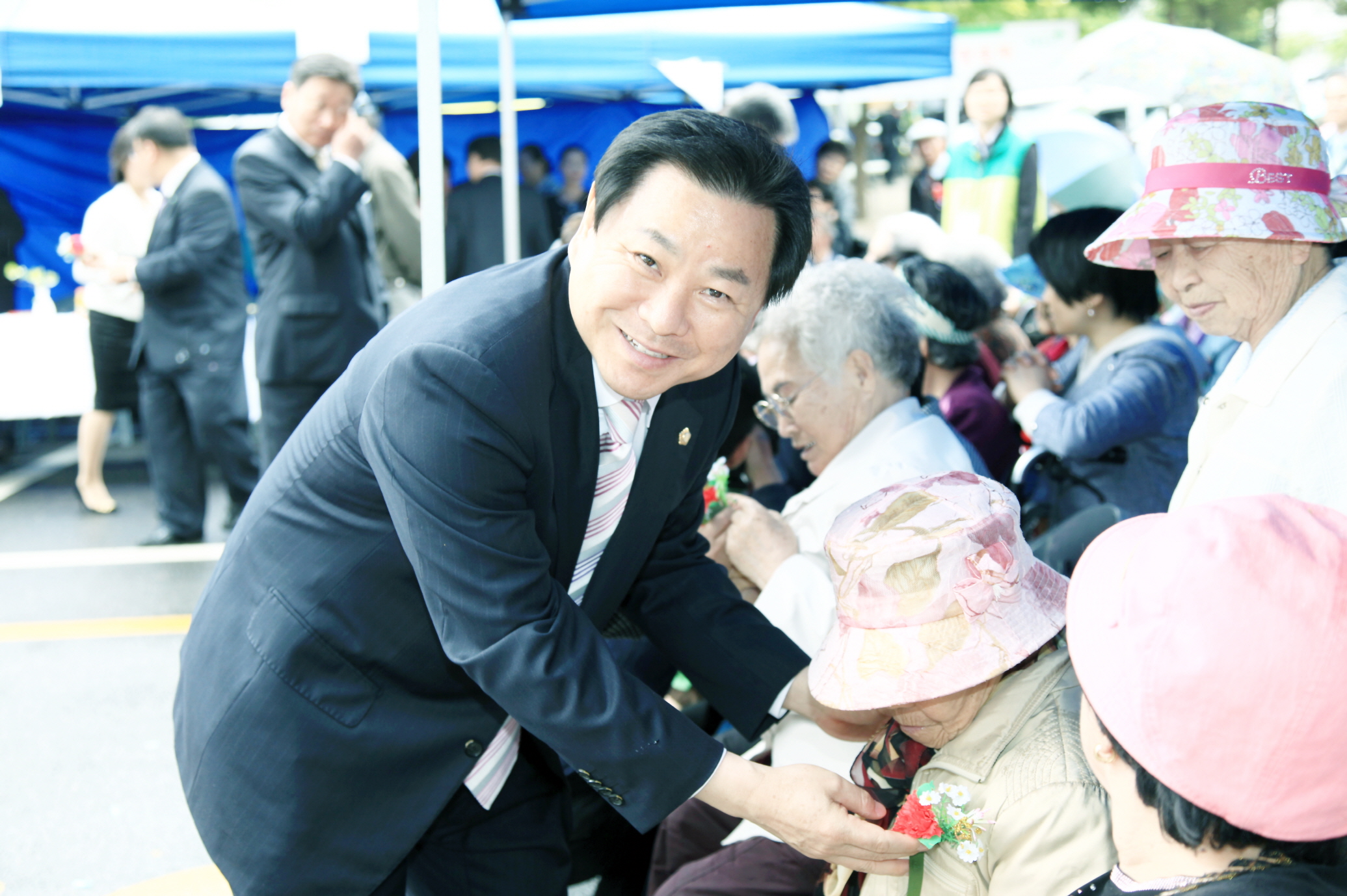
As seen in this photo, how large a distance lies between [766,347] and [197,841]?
2171 mm

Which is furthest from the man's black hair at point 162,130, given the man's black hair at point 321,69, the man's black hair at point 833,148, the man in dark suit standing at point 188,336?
the man's black hair at point 833,148

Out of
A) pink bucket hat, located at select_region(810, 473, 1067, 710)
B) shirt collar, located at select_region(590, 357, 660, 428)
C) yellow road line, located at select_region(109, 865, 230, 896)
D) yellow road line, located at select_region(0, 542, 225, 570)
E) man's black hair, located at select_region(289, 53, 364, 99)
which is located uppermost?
man's black hair, located at select_region(289, 53, 364, 99)

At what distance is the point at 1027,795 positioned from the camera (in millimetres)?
1413

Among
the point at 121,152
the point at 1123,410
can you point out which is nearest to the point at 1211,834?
the point at 1123,410

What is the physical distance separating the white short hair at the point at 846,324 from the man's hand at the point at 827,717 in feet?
3.04

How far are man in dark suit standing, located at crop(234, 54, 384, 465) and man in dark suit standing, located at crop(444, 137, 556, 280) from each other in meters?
2.10

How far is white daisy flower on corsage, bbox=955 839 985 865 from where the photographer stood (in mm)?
1384

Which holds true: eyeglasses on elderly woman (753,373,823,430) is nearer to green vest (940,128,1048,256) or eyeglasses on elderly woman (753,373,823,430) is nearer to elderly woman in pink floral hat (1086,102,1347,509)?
elderly woman in pink floral hat (1086,102,1347,509)

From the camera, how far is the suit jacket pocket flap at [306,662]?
1.53 metres

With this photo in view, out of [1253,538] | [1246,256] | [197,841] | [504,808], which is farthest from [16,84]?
[1253,538]

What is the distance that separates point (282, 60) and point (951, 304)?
4928 millimetres

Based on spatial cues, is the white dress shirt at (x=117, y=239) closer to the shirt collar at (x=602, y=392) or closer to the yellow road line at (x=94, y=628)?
the yellow road line at (x=94, y=628)

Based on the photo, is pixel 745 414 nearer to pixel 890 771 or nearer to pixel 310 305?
pixel 890 771

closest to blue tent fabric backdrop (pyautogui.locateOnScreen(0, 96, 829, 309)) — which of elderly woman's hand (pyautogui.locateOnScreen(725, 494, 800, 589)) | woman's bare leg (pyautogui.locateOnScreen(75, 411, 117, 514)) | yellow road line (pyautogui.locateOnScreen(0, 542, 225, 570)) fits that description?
woman's bare leg (pyautogui.locateOnScreen(75, 411, 117, 514))
